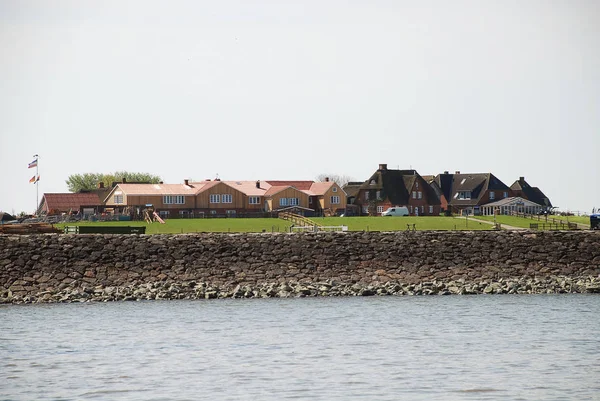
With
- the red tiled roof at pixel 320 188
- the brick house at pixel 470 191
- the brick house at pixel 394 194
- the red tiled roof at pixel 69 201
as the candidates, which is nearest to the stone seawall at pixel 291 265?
the red tiled roof at pixel 69 201

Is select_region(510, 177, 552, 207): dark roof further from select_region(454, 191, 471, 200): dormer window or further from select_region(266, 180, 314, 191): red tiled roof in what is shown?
select_region(266, 180, 314, 191): red tiled roof

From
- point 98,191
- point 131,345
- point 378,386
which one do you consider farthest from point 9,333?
point 98,191

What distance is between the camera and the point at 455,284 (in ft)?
170

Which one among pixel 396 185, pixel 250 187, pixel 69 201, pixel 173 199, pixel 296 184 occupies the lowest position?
pixel 173 199

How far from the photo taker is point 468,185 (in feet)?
509

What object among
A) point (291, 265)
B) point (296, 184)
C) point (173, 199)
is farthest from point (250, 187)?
point (291, 265)

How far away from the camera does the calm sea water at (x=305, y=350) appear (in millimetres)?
25656

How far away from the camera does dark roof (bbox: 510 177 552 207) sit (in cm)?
15850

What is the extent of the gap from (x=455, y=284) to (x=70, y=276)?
18595 millimetres

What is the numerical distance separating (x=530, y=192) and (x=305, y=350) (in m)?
133

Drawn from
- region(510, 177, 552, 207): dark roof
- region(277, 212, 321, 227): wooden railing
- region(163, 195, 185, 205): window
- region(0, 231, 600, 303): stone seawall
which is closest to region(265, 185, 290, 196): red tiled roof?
region(163, 195, 185, 205): window

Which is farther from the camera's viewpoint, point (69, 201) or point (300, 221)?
point (69, 201)

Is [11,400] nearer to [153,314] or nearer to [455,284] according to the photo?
[153,314]

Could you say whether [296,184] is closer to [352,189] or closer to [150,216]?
[352,189]
